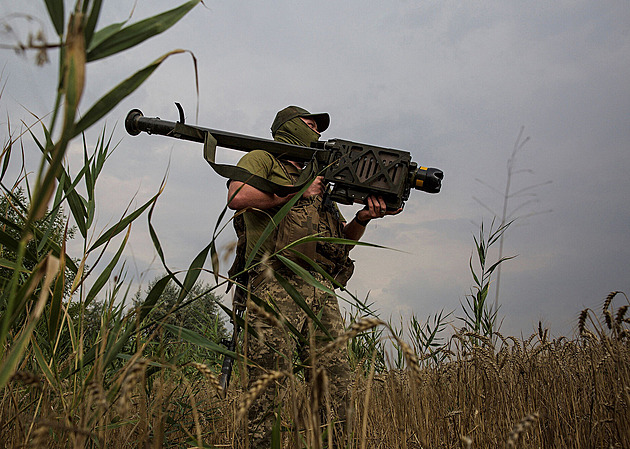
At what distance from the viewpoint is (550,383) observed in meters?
2.46

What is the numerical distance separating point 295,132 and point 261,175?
2.13 ft

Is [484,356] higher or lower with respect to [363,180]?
lower

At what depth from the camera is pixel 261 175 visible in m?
3.19

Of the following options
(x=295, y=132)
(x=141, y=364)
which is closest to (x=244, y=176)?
(x=141, y=364)

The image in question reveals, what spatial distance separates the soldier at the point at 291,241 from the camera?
2.94 m

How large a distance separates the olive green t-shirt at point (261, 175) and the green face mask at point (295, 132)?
360 mm

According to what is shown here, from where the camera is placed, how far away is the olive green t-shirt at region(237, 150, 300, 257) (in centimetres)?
315

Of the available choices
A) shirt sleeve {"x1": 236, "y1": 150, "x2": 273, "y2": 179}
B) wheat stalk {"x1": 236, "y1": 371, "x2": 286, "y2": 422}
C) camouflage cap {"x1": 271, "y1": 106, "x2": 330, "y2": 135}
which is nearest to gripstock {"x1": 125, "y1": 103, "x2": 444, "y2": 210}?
shirt sleeve {"x1": 236, "y1": 150, "x2": 273, "y2": 179}

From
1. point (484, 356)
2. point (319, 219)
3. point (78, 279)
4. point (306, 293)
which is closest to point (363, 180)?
Answer: point (319, 219)

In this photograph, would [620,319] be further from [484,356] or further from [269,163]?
[269,163]

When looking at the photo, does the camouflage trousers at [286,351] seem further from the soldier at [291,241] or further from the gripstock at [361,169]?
the gripstock at [361,169]

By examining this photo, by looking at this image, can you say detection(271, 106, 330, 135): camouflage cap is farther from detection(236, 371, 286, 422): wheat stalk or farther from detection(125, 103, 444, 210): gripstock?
detection(236, 371, 286, 422): wheat stalk

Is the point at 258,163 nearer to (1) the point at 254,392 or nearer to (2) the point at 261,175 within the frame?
(2) the point at 261,175

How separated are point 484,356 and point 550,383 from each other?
0.58 m
